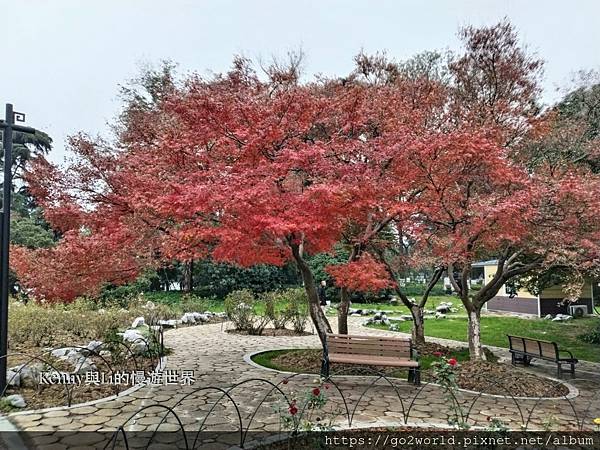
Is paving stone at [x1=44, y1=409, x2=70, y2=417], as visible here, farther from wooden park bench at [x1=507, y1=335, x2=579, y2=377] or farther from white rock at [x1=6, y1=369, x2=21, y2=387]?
wooden park bench at [x1=507, y1=335, x2=579, y2=377]

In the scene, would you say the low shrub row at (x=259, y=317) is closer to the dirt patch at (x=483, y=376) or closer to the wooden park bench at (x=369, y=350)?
the dirt patch at (x=483, y=376)

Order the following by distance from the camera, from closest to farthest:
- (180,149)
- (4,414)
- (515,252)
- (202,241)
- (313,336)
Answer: (4,414)
(180,149)
(202,241)
(515,252)
(313,336)

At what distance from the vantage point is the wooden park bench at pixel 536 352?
7.58 meters

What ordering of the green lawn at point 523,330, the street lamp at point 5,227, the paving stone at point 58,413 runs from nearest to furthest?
the paving stone at point 58,413
the street lamp at point 5,227
the green lawn at point 523,330

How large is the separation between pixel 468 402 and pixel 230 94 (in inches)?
222

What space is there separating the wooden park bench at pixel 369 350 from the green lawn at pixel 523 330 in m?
6.06

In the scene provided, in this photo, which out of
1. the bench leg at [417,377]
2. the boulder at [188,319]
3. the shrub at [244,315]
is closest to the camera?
the bench leg at [417,377]

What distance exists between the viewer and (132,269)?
21.2 ft

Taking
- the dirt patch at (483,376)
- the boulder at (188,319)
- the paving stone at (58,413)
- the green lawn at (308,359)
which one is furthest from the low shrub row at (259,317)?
the paving stone at (58,413)

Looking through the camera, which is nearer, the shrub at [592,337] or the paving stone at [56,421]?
the paving stone at [56,421]

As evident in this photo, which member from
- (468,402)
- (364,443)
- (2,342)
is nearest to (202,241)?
(2,342)

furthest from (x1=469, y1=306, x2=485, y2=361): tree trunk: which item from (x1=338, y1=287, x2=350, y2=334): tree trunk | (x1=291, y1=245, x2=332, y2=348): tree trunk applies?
(x1=291, y1=245, x2=332, y2=348): tree trunk

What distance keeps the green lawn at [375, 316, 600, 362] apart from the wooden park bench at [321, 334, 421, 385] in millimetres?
6059

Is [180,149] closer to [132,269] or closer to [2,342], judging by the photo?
[132,269]
